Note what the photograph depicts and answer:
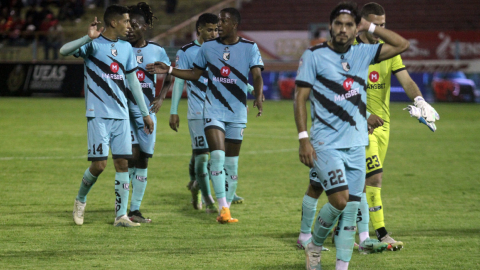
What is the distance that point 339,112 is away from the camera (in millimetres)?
4746

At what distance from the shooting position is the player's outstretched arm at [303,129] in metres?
4.62

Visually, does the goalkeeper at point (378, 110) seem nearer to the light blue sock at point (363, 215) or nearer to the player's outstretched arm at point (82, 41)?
the light blue sock at point (363, 215)

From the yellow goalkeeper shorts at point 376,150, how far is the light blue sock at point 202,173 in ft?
7.99

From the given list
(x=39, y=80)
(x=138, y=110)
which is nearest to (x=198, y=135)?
(x=138, y=110)

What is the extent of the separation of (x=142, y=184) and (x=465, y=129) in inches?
474

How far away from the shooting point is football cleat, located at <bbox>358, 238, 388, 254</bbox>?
227 inches

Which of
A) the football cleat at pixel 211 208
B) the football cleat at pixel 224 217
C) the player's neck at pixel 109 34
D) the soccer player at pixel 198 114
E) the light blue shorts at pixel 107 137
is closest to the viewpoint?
the light blue shorts at pixel 107 137

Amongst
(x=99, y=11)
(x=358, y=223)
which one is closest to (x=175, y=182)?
(x=358, y=223)

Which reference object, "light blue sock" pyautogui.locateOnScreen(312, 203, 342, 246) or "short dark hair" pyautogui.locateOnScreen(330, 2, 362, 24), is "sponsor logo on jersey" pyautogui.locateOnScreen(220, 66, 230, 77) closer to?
"short dark hair" pyautogui.locateOnScreen(330, 2, 362, 24)

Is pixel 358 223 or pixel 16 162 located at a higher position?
pixel 358 223

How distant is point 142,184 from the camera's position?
7.36 m

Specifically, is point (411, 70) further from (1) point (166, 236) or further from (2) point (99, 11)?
(1) point (166, 236)

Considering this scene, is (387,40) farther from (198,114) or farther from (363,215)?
(198,114)

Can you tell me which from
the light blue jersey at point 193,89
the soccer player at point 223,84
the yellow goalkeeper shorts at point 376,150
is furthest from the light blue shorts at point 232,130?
the yellow goalkeeper shorts at point 376,150
